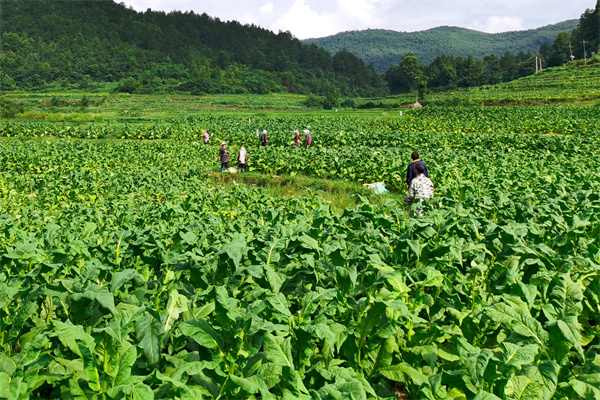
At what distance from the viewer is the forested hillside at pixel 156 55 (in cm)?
9919

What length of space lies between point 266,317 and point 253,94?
335ft

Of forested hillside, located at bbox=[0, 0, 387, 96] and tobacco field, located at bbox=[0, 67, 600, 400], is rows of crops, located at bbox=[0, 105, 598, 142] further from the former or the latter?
forested hillside, located at bbox=[0, 0, 387, 96]

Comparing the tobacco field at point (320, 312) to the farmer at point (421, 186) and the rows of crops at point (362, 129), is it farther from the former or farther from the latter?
the rows of crops at point (362, 129)

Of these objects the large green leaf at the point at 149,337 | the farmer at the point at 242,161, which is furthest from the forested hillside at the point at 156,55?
the large green leaf at the point at 149,337

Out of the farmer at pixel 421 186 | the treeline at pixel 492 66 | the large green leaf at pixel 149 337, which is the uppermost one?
the treeline at pixel 492 66

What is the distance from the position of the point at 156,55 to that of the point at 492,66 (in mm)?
91629

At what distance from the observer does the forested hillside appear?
9919cm

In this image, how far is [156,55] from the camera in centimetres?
12081

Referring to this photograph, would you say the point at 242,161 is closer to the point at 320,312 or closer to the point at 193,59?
the point at 320,312

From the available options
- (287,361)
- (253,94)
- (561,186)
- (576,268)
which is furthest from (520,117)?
(253,94)

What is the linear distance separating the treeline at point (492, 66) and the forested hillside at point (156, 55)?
56.5 ft

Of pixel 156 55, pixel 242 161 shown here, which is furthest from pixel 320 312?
pixel 156 55

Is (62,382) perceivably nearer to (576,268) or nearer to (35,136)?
(576,268)

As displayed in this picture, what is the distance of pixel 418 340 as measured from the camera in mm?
3029
